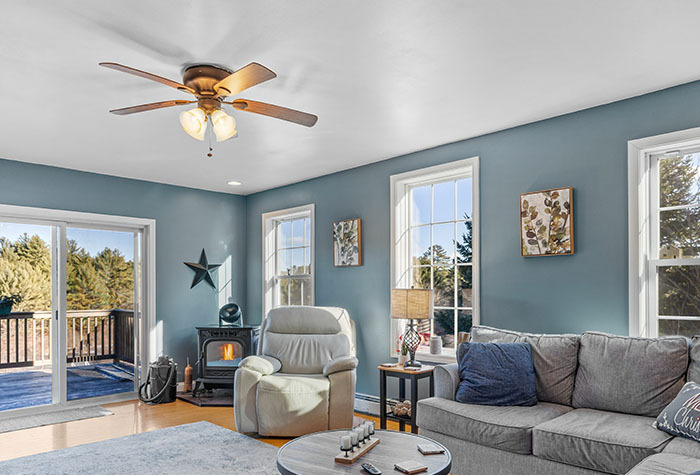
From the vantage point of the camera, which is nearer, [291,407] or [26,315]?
[291,407]

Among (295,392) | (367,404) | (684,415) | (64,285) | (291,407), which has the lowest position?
(367,404)

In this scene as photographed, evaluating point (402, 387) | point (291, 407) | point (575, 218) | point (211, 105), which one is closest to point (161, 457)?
point (291, 407)

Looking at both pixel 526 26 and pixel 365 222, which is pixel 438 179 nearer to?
pixel 365 222

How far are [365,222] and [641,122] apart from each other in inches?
105

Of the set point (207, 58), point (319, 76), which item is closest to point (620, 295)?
point (319, 76)

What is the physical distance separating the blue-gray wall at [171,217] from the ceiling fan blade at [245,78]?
341cm

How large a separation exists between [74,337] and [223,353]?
5.32 feet

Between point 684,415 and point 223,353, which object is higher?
point 684,415

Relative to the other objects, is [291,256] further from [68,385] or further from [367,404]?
[68,385]

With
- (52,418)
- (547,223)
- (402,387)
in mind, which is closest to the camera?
(547,223)

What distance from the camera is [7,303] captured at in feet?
16.5

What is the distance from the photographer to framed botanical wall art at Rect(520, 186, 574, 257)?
366 centimetres

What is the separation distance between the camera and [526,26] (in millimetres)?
2477

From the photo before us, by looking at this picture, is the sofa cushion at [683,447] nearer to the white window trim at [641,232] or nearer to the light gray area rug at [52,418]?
Result: the white window trim at [641,232]
